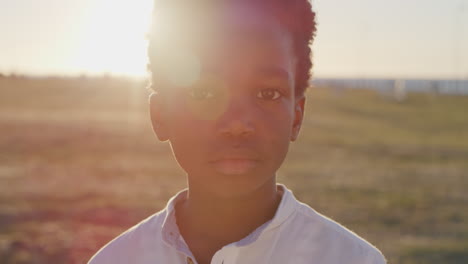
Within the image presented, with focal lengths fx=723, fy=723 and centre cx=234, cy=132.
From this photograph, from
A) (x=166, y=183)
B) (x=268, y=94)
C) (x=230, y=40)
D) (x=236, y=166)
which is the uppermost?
(x=230, y=40)

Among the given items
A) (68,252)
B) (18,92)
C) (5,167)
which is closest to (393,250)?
(68,252)

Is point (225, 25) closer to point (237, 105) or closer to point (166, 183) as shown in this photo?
point (237, 105)

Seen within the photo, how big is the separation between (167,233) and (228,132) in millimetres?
572

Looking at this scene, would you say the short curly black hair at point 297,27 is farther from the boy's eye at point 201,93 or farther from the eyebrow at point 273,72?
the boy's eye at point 201,93

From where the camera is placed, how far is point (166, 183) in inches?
692

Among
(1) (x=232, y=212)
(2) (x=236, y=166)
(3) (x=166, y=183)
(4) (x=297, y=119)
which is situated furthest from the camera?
(3) (x=166, y=183)

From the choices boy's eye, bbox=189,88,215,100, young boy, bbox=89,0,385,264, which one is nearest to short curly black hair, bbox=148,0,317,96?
young boy, bbox=89,0,385,264

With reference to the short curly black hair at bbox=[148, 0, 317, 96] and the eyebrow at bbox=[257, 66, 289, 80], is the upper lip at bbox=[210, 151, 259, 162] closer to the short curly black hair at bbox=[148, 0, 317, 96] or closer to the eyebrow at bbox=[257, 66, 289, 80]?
the eyebrow at bbox=[257, 66, 289, 80]

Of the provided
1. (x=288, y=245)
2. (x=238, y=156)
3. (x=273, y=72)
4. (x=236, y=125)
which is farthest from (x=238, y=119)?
(x=288, y=245)

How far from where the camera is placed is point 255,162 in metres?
2.51

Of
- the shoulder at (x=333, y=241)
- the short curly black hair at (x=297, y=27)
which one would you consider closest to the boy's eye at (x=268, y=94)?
the short curly black hair at (x=297, y=27)

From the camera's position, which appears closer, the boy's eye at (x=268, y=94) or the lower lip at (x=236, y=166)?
the lower lip at (x=236, y=166)

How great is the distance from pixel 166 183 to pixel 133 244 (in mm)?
14738

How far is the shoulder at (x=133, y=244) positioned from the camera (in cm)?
288
